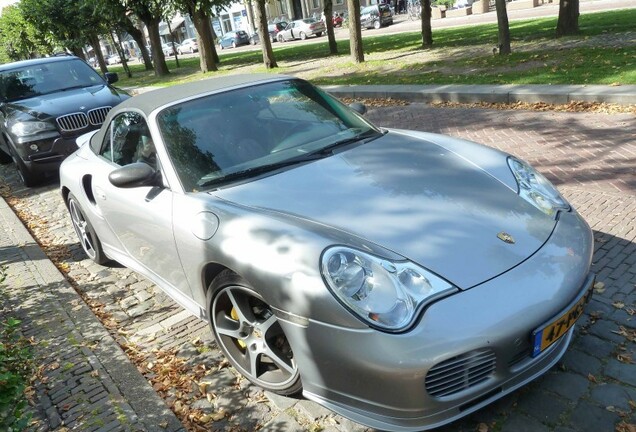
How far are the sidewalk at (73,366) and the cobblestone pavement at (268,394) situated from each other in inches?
0.5

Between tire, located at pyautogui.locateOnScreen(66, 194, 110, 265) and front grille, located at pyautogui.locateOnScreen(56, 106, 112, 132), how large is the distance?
3094mm

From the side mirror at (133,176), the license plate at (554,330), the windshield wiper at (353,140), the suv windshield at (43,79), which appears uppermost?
the suv windshield at (43,79)

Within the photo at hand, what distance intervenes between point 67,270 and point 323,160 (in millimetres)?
3105

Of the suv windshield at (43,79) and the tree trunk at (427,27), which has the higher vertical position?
the suv windshield at (43,79)

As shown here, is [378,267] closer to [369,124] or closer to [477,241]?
[477,241]

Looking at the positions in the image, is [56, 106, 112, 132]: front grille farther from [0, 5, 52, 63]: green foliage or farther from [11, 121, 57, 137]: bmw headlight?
[0, 5, 52, 63]: green foliage

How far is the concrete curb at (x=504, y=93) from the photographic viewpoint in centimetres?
721

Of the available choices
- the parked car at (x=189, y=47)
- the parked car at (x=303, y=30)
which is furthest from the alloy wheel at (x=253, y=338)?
the parked car at (x=189, y=47)

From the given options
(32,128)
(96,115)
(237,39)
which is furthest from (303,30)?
(32,128)

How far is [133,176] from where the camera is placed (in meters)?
3.17

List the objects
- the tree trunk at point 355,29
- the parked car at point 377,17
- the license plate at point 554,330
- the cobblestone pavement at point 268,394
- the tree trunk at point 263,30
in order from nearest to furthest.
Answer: the license plate at point 554,330 → the cobblestone pavement at point 268,394 → the tree trunk at point 355,29 → the tree trunk at point 263,30 → the parked car at point 377,17

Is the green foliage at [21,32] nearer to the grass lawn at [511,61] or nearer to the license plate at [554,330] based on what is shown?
the grass lawn at [511,61]

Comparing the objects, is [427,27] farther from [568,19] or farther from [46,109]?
[46,109]

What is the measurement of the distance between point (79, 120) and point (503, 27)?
9.23m
